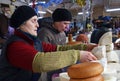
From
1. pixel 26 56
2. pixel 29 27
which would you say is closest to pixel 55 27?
pixel 29 27

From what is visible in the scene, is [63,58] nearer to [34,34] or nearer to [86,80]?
[86,80]

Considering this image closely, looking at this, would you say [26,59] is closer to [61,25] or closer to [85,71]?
[85,71]

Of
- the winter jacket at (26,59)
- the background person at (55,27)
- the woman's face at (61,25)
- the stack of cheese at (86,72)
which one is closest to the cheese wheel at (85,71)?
the stack of cheese at (86,72)

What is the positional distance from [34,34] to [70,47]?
0.48 meters

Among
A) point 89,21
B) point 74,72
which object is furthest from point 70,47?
point 89,21

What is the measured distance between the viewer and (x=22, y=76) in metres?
1.47

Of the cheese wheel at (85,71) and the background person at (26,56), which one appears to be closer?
the cheese wheel at (85,71)

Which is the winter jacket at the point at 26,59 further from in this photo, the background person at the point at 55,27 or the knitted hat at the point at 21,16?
the background person at the point at 55,27

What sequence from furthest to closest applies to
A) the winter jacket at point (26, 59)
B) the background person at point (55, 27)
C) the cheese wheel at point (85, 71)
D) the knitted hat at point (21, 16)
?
the background person at point (55, 27)
the knitted hat at point (21, 16)
the winter jacket at point (26, 59)
the cheese wheel at point (85, 71)

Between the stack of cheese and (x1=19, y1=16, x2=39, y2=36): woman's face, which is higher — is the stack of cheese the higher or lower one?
the lower one

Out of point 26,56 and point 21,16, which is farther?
point 21,16

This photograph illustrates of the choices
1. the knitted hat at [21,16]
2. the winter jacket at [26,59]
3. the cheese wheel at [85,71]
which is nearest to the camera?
the cheese wheel at [85,71]

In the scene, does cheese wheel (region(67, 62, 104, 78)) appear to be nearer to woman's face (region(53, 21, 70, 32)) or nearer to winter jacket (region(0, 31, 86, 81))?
winter jacket (region(0, 31, 86, 81))

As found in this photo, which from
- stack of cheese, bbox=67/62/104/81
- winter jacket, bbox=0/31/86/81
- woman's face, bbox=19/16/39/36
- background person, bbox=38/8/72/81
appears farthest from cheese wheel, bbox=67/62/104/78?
background person, bbox=38/8/72/81
